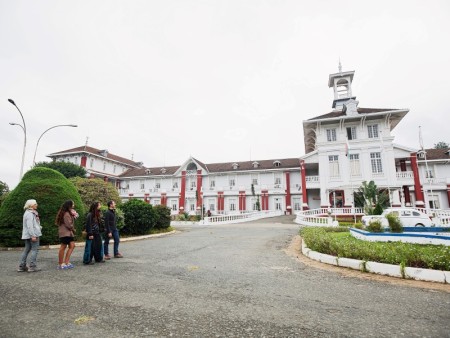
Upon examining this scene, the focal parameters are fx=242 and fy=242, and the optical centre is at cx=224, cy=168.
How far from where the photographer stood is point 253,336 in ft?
9.05

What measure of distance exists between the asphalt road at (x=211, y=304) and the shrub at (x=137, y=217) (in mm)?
7632

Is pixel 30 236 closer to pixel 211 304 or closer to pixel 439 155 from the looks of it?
pixel 211 304

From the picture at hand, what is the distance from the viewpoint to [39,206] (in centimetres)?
997

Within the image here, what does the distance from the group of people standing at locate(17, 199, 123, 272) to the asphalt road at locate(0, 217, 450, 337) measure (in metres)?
0.38

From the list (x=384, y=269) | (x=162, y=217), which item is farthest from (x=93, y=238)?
(x=162, y=217)

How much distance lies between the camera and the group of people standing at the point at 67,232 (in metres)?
5.84

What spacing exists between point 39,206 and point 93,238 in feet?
16.7

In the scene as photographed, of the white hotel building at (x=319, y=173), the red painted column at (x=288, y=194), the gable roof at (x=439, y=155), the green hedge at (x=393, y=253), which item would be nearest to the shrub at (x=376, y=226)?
the green hedge at (x=393, y=253)

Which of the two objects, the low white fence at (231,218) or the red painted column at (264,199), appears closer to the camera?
the low white fence at (231,218)

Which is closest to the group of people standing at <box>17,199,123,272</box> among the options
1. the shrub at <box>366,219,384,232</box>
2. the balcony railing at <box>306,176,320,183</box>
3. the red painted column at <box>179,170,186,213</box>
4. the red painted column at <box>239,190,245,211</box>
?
the shrub at <box>366,219,384,232</box>

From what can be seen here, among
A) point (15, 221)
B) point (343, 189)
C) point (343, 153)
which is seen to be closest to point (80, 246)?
point (15, 221)

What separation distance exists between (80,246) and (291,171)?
3105cm

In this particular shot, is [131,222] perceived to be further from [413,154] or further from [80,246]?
[413,154]

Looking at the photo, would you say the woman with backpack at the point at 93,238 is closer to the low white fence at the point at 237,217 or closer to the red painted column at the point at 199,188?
the low white fence at the point at 237,217
